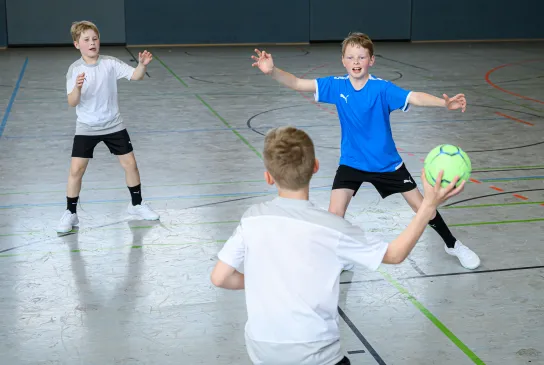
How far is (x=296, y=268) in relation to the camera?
8.59ft

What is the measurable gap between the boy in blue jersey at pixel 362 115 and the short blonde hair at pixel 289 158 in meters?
2.17

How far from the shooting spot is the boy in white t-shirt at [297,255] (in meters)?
2.62

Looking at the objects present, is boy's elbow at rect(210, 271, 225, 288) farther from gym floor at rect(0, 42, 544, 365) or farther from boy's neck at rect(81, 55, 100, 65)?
boy's neck at rect(81, 55, 100, 65)

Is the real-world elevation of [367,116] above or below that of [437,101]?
below

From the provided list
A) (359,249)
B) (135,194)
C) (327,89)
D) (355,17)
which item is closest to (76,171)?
(135,194)

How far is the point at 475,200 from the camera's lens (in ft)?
23.4

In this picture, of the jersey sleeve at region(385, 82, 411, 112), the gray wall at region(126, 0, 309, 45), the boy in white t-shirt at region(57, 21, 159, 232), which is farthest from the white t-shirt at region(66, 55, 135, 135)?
the gray wall at region(126, 0, 309, 45)

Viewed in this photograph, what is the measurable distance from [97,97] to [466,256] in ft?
10.2

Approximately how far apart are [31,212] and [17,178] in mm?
1331

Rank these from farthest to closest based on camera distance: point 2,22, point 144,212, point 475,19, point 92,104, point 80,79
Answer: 1. point 475,19
2. point 2,22
3. point 144,212
4. point 92,104
5. point 80,79

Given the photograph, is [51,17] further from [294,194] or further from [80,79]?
[294,194]

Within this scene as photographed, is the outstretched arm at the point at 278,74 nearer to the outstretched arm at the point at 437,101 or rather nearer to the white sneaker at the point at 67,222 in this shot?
the outstretched arm at the point at 437,101

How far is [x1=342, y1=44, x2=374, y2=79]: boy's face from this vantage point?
4816mm

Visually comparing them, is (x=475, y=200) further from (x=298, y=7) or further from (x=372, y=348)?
(x=298, y=7)
